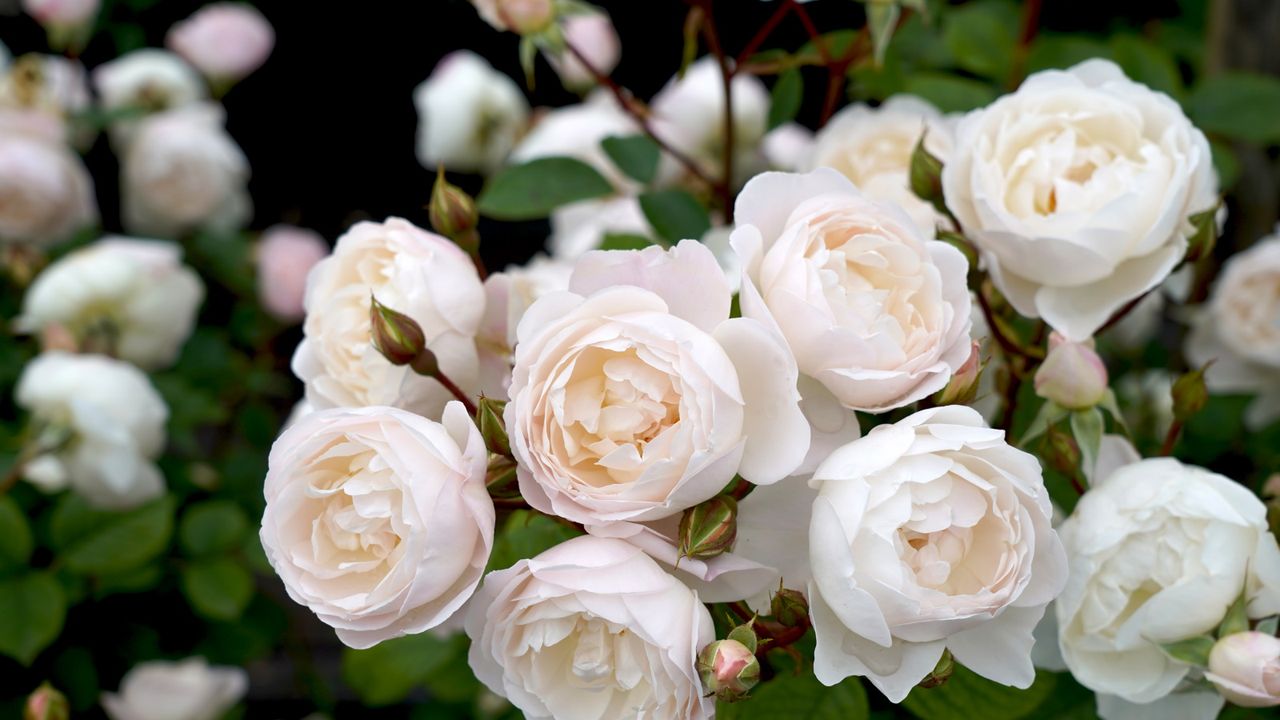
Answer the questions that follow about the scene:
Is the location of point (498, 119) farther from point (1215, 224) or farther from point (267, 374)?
point (1215, 224)

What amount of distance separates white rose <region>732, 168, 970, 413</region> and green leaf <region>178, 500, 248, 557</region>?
28.3 inches

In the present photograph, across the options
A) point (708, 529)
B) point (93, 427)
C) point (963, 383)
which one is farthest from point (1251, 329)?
point (93, 427)

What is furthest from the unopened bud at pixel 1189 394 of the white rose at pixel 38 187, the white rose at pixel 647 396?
the white rose at pixel 38 187

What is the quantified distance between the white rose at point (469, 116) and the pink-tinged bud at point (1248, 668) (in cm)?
105

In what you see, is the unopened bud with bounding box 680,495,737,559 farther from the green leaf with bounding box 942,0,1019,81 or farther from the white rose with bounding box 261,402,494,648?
the green leaf with bounding box 942,0,1019,81

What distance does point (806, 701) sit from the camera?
1.83 ft

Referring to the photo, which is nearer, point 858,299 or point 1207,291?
point 858,299

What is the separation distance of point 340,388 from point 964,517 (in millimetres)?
307

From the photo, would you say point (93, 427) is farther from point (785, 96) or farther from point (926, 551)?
point (926, 551)

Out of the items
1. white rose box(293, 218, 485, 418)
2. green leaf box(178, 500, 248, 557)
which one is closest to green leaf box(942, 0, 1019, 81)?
white rose box(293, 218, 485, 418)

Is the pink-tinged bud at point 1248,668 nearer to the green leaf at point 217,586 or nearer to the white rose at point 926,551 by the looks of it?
the white rose at point 926,551

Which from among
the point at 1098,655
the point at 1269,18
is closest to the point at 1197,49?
the point at 1269,18

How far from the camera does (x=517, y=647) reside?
439 millimetres

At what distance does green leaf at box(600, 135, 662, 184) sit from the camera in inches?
32.5
